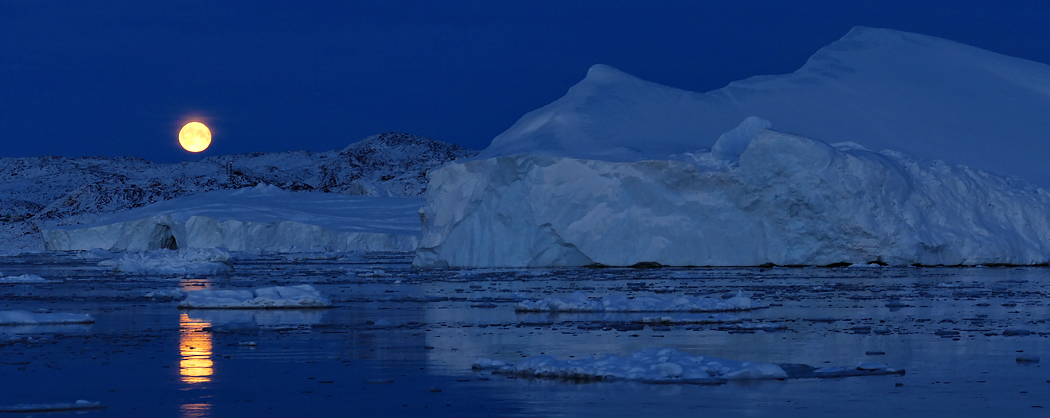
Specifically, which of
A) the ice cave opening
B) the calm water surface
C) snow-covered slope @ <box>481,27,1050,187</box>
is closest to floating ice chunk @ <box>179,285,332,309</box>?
the calm water surface

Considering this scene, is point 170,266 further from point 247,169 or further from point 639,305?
point 247,169

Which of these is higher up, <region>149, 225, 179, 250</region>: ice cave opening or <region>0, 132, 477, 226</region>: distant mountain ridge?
<region>0, 132, 477, 226</region>: distant mountain ridge

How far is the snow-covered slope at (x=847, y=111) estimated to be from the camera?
1163 inches

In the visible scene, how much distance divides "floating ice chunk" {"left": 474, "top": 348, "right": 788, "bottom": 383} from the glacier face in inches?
720

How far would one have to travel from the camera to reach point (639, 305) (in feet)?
46.0

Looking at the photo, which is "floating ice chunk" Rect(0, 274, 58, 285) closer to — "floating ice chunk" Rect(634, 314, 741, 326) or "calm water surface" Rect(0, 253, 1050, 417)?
"calm water surface" Rect(0, 253, 1050, 417)

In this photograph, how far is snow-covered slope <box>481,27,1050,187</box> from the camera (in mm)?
29531

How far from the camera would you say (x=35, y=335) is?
38.2 feet

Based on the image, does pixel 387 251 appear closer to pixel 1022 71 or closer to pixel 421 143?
pixel 1022 71

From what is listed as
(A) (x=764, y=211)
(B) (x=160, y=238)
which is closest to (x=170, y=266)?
(A) (x=764, y=211)

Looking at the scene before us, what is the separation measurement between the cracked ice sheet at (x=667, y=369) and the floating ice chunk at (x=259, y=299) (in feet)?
24.9

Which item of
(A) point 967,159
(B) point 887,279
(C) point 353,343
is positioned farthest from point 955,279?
(C) point 353,343

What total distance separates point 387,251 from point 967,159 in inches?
1170

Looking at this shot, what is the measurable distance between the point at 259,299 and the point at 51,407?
8923 mm
